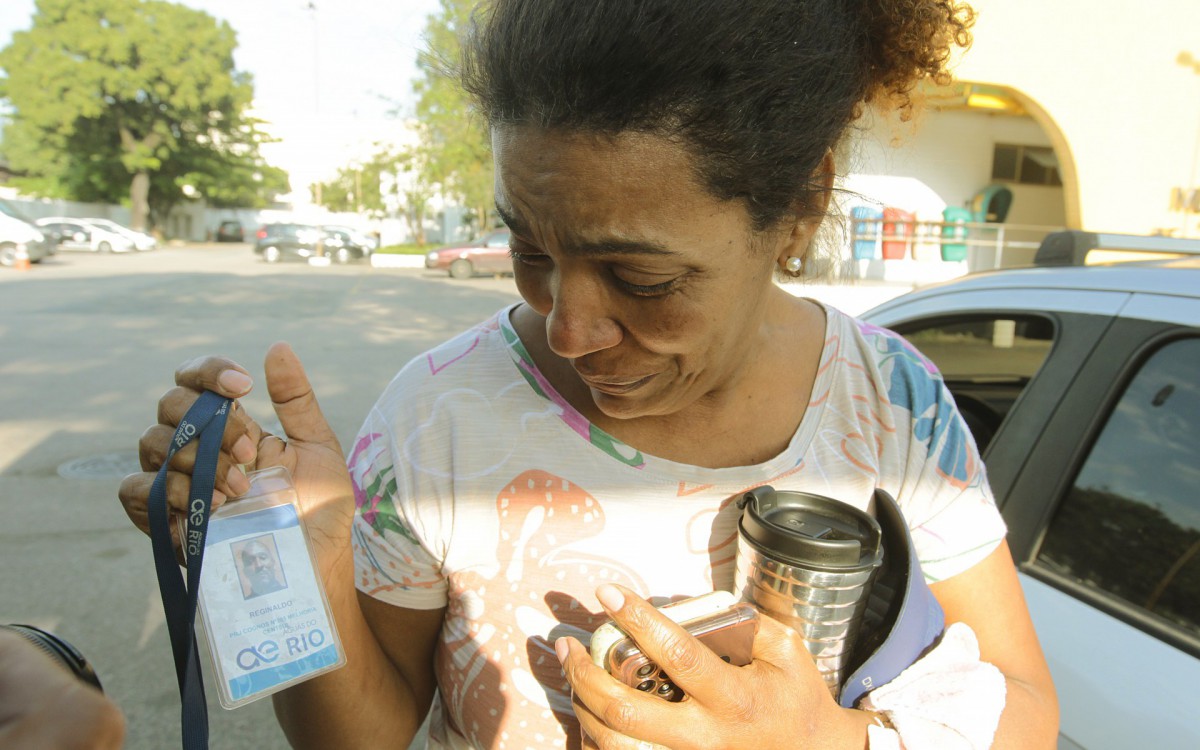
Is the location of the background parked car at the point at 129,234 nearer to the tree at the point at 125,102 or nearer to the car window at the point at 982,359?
the tree at the point at 125,102

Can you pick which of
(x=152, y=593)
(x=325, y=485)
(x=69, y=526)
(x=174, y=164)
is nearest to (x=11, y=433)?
(x=69, y=526)

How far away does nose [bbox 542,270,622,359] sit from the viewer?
1110mm

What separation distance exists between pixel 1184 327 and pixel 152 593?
4.34 meters

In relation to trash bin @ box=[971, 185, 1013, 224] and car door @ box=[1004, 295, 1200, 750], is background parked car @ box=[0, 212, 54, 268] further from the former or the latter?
car door @ box=[1004, 295, 1200, 750]

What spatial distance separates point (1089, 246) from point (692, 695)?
216cm

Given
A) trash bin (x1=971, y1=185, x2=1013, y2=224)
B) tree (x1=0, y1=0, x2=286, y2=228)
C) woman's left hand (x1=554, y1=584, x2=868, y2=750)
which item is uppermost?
tree (x1=0, y1=0, x2=286, y2=228)

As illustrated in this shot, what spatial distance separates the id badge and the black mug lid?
1.87 feet

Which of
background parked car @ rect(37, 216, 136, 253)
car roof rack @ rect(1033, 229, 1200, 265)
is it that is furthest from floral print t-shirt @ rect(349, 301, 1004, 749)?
background parked car @ rect(37, 216, 136, 253)

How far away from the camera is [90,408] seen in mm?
7242

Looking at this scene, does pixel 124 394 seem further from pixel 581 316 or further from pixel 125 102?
pixel 125 102

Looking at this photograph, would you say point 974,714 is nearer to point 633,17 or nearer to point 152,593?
point 633,17

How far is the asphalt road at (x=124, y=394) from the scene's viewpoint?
3594 mm

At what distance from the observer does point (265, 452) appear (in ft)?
3.62

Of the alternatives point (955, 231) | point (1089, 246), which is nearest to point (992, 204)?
point (955, 231)
